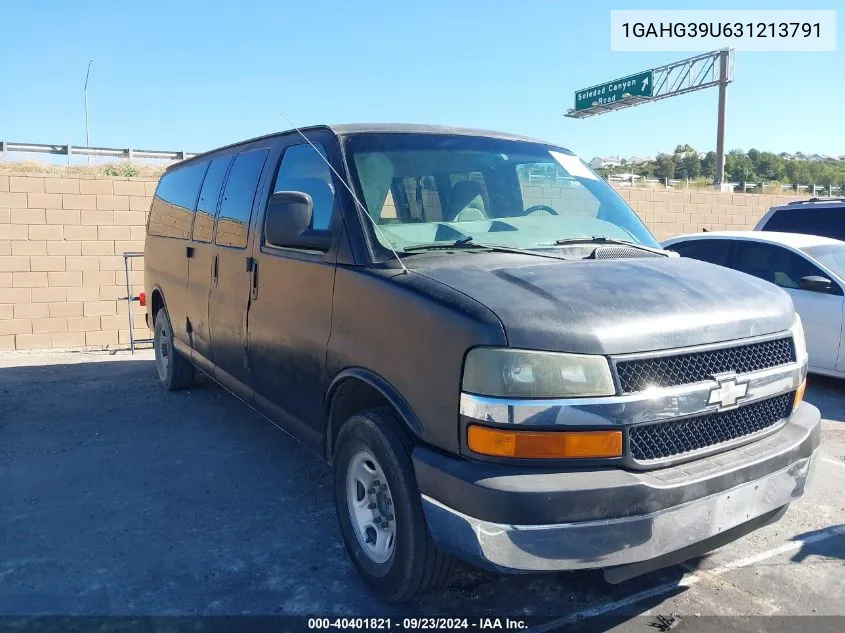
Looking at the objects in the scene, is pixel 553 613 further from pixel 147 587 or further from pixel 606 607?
pixel 147 587

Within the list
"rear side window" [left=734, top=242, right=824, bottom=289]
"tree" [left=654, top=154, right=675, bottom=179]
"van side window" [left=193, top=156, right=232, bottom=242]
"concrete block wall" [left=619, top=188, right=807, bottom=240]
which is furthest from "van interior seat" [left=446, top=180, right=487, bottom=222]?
"tree" [left=654, top=154, right=675, bottom=179]

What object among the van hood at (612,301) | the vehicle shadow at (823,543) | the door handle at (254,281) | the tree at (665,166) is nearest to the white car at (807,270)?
the vehicle shadow at (823,543)

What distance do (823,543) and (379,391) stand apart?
2651mm

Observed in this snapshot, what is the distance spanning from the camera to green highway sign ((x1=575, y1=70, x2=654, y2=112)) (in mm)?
31556

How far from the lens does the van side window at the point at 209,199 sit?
5.23m

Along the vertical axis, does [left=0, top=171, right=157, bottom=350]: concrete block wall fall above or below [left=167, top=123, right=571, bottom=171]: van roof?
below

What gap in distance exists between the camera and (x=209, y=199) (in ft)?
17.7

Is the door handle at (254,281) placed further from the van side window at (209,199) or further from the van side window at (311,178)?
the van side window at (209,199)

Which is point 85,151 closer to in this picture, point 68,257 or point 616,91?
point 68,257

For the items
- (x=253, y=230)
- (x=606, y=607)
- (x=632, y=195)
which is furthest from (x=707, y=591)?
(x=632, y=195)

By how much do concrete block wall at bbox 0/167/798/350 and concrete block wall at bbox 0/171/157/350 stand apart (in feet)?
0.04

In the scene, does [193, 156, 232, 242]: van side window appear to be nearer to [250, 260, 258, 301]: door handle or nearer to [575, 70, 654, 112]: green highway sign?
[250, 260, 258, 301]: door handle

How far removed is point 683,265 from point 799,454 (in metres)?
0.98


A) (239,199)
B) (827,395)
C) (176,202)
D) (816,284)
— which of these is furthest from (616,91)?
(239,199)
